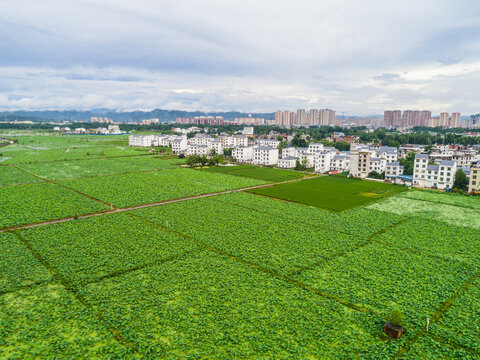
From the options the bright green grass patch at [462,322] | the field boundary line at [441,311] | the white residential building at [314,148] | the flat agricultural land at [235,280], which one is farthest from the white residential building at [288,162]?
the bright green grass patch at [462,322]

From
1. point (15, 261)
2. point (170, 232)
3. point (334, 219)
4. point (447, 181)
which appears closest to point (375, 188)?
point (447, 181)

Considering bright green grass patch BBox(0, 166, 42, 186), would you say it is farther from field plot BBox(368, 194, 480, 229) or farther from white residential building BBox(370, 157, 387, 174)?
white residential building BBox(370, 157, 387, 174)

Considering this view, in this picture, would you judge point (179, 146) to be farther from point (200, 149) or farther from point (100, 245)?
point (100, 245)

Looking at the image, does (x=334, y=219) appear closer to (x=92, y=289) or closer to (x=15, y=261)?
(x=92, y=289)

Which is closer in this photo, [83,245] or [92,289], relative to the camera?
[92,289]

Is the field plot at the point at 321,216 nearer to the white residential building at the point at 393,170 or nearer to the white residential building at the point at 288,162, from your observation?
the white residential building at the point at 393,170

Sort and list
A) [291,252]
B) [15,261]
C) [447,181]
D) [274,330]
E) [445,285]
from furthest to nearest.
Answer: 1. [447,181]
2. [291,252]
3. [15,261]
4. [445,285]
5. [274,330]
